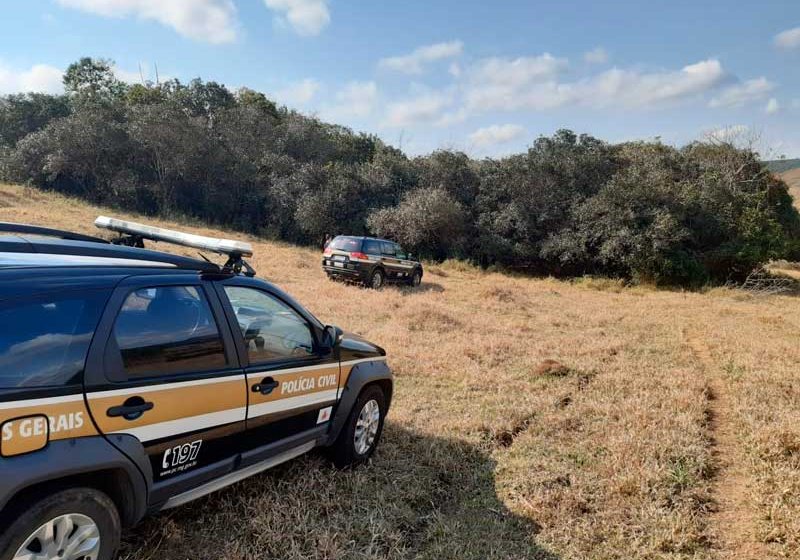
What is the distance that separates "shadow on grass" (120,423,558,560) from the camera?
3.09 metres

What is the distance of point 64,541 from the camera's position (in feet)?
7.32

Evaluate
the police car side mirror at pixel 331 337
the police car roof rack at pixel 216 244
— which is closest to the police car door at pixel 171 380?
the police car roof rack at pixel 216 244

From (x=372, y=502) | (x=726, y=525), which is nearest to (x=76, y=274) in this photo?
(x=372, y=502)

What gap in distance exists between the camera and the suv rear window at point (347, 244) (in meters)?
14.7

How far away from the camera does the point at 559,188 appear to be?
23969mm

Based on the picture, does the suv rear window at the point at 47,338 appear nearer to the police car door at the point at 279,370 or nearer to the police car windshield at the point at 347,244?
the police car door at the point at 279,370

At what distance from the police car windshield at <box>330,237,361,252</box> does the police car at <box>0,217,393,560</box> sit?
10789 mm

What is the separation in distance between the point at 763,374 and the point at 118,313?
8263 mm

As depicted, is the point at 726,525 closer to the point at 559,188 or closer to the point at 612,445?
the point at 612,445

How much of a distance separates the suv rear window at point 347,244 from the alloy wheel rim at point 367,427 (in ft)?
34.1

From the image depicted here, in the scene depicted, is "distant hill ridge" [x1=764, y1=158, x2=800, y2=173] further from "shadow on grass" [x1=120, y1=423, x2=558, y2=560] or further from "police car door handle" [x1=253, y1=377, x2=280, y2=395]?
"police car door handle" [x1=253, y1=377, x2=280, y2=395]

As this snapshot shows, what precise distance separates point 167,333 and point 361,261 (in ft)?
38.7

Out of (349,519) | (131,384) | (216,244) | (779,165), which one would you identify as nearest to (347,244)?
(216,244)

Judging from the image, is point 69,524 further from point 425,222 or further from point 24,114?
point 24,114
